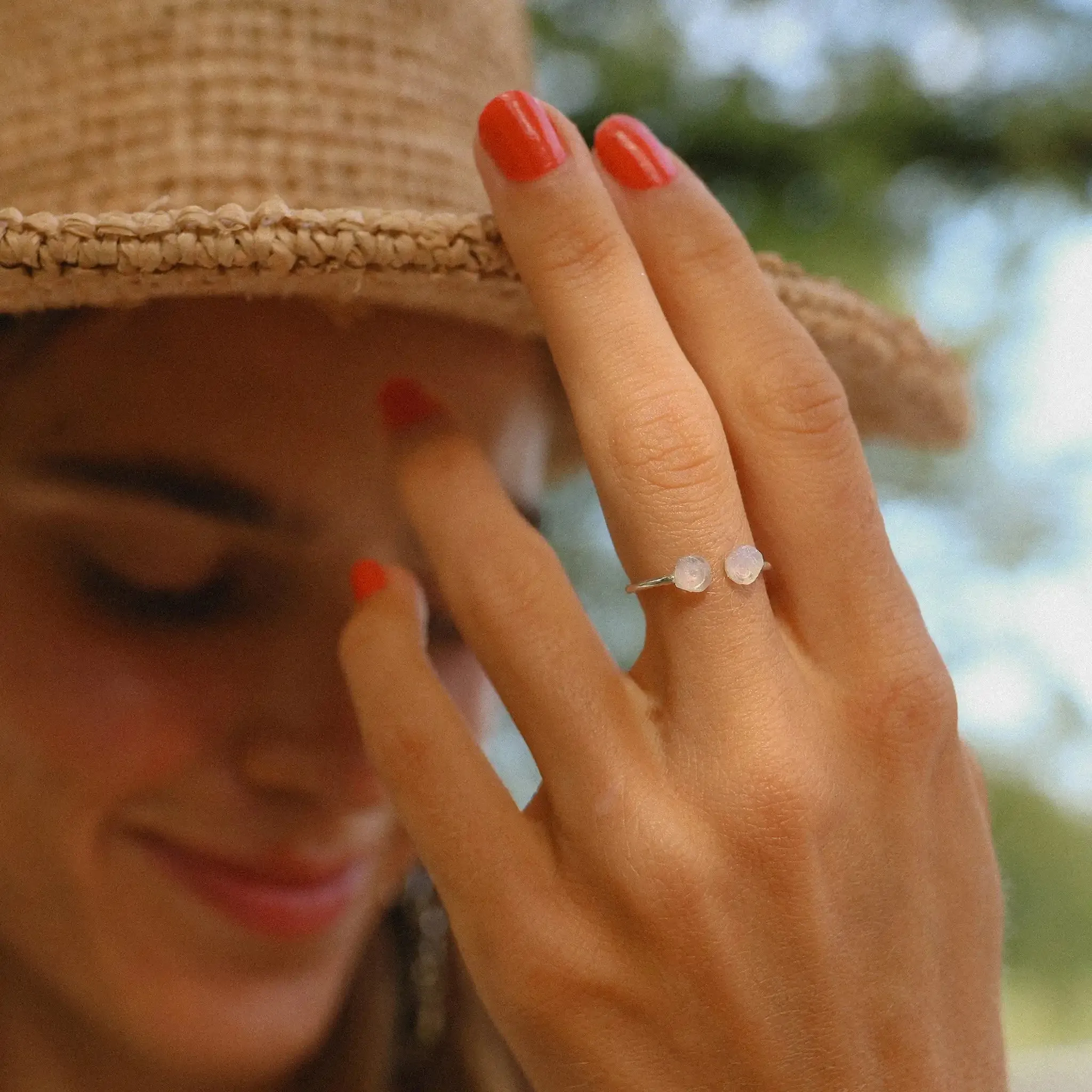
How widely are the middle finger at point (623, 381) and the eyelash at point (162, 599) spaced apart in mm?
234

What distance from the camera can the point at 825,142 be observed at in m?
1.13

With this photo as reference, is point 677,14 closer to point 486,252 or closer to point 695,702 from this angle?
point 486,252

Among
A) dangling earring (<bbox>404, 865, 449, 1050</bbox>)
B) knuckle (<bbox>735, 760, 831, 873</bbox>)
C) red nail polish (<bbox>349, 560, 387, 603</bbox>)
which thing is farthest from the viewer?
dangling earring (<bbox>404, 865, 449, 1050</bbox>)

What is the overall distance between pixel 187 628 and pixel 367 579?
0.12 meters


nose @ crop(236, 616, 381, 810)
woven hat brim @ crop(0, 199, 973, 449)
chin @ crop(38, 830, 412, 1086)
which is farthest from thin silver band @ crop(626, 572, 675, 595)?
chin @ crop(38, 830, 412, 1086)

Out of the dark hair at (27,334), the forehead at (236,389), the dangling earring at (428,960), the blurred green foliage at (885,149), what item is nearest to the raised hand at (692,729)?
the forehead at (236,389)

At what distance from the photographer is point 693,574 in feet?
1.31

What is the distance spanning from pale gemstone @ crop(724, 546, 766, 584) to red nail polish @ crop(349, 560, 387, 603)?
0.18m

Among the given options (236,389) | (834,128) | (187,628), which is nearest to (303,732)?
(187,628)

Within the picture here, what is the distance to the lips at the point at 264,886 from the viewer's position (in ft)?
1.86

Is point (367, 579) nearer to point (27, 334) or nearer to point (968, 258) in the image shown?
point (27, 334)

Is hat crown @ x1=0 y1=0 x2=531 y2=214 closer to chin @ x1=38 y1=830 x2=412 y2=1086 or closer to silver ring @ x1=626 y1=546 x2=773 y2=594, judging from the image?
silver ring @ x1=626 y1=546 x2=773 y2=594

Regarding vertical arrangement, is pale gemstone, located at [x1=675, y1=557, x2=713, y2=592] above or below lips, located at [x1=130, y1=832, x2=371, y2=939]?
above

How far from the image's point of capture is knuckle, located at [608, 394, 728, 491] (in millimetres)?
410
